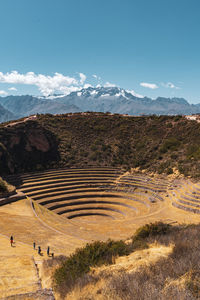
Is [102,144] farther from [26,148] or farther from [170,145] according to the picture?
[26,148]

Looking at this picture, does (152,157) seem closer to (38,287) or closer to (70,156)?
(70,156)

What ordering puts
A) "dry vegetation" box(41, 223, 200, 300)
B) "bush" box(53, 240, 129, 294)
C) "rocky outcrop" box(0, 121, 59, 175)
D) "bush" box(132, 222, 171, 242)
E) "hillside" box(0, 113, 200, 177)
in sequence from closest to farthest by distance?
"dry vegetation" box(41, 223, 200, 300)
"bush" box(53, 240, 129, 294)
"bush" box(132, 222, 171, 242)
"rocky outcrop" box(0, 121, 59, 175)
"hillside" box(0, 113, 200, 177)

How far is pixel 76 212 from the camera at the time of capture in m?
30.0

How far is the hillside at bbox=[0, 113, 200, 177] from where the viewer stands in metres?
43.3

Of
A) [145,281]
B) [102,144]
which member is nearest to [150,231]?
[145,281]

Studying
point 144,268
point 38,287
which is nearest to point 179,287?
point 144,268

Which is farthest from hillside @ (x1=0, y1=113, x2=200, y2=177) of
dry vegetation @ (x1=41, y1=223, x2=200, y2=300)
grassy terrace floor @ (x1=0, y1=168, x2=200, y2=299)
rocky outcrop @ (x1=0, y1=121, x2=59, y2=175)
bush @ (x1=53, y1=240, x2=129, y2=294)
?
dry vegetation @ (x1=41, y1=223, x2=200, y2=300)

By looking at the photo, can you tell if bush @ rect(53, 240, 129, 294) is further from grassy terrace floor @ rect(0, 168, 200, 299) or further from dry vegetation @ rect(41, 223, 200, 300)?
grassy terrace floor @ rect(0, 168, 200, 299)

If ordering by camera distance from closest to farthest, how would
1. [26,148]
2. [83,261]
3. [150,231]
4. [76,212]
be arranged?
1. [83,261]
2. [150,231]
3. [76,212]
4. [26,148]

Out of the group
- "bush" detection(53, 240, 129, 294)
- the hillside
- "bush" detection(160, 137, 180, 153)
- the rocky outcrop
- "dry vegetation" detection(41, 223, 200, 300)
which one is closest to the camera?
"dry vegetation" detection(41, 223, 200, 300)

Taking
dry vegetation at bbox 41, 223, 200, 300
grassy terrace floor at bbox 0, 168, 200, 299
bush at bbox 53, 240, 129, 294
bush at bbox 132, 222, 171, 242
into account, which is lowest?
grassy terrace floor at bbox 0, 168, 200, 299

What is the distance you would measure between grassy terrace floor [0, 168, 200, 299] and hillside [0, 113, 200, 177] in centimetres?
478

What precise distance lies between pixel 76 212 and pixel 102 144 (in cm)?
2765

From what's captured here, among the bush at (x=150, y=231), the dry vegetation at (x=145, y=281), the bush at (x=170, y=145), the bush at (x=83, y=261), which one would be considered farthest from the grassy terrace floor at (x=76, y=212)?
the bush at (x=170, y=145)
